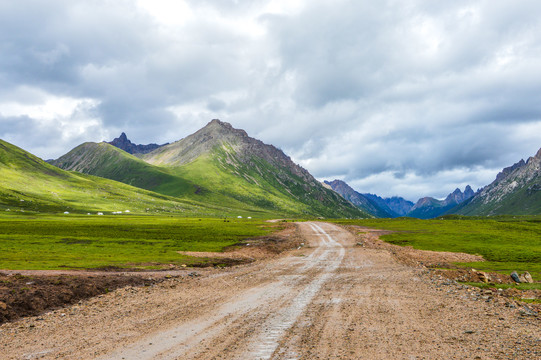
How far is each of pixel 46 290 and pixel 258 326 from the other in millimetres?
19056

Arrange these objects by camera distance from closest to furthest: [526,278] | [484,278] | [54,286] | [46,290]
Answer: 1. [46,290]
2. [54,286]
3. [484,278]
4. [526,278]

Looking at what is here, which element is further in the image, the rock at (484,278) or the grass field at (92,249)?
the grass field at (92,249)

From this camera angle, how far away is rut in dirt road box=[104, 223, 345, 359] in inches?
502

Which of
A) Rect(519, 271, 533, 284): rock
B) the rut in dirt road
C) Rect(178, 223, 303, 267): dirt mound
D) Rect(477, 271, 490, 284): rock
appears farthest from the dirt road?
Rect(178, 223, 303, 267): dirt mound

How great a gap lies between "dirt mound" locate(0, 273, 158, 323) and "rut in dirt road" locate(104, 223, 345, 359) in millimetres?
12644

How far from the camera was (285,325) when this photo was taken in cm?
1584

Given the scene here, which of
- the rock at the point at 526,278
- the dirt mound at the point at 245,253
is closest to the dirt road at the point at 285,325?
the rock at the point at 526,278

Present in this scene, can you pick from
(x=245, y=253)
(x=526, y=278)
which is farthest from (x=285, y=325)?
(x=245, y=253)

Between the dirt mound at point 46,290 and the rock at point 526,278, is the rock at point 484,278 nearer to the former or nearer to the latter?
the rock at point 526,278

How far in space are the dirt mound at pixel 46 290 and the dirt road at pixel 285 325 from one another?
1951 millimetres

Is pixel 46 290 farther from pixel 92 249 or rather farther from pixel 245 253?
pixel 92 249

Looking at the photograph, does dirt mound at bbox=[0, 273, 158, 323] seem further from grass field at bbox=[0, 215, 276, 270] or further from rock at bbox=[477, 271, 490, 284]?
rock at bbox=[477, 271, 490, 284]

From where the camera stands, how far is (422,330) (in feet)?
48.7

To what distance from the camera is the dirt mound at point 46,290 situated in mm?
21625
